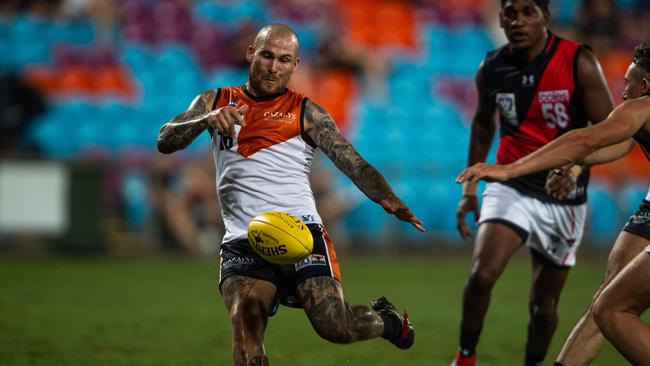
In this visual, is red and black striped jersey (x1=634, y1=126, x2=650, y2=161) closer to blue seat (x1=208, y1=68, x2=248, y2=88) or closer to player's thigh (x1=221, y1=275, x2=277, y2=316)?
player's thigh (x1=221, y1=275, x2=277, y2=316)

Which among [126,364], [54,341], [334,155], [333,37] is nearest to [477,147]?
[334,155]

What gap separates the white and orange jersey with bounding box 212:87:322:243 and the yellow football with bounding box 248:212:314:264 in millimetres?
301

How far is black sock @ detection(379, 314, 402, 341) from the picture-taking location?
6.05m

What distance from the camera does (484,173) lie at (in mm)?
5340

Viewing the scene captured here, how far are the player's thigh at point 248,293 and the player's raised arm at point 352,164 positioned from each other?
0.82 metres

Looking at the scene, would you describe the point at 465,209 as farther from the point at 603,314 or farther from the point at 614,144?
the point at 603,314

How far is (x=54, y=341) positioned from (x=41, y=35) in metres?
11.2

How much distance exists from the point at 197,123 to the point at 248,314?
1143mm

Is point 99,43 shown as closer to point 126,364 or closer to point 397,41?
point 397,41

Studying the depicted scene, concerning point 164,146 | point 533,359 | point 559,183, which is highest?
point 164,146

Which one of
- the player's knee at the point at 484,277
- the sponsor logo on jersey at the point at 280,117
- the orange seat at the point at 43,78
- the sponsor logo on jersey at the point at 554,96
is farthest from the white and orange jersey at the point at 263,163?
the orange seat at the point at 43,78

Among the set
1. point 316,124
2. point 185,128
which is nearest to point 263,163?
point 316,124

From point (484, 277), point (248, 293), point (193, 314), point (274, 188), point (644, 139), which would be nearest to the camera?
point (644, 139)

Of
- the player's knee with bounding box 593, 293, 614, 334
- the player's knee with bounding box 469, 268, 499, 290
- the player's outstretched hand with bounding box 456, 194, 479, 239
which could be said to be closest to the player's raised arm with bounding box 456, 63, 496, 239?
the player's outstretched hand with bounding box 456, 194, 479, 239
